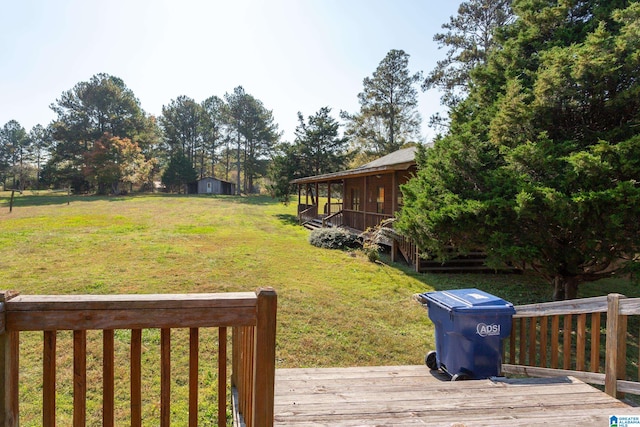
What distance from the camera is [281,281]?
8.13m

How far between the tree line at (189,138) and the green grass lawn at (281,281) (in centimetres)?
1577

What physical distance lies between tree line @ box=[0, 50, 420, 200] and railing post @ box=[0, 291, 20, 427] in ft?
83.6

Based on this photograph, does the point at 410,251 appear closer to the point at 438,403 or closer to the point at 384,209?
the point at 384,209

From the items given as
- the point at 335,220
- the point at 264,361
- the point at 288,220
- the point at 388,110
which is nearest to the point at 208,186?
the point at 388,110

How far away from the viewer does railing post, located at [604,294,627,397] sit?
9.60 ft

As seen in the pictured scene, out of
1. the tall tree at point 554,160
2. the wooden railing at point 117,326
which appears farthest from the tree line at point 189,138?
the wooden railing at point 117,326

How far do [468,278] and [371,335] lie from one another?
4.90 m

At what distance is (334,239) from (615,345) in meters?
10.7

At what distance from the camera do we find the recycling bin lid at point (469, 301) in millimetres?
3369

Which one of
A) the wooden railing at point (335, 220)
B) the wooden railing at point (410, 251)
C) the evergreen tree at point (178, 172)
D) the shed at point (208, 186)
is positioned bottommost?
the wooden railing at point (410, 251)

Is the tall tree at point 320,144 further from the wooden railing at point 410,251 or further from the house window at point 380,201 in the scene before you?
the wooden railing at point 410,251

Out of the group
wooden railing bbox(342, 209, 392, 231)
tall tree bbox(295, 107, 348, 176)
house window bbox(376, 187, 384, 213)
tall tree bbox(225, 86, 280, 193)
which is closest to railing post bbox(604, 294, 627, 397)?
wooden railing bbox(342, 209, 392, 231)

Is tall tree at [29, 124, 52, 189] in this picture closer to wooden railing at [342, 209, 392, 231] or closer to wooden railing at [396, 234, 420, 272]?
wooden railing at [342, 209, 392, 231]

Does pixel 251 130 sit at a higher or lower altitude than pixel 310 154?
higher
